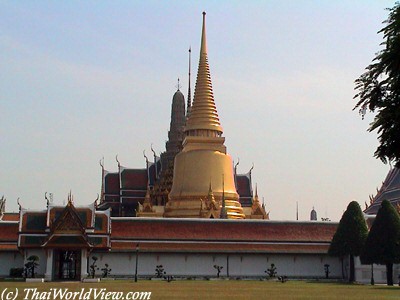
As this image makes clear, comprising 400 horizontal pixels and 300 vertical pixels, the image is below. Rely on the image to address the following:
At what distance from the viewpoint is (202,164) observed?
2638 inches

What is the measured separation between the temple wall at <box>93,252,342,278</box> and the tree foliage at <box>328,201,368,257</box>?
343cm

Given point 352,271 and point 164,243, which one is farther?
point 164,243

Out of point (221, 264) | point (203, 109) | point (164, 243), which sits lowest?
point (221, 264)

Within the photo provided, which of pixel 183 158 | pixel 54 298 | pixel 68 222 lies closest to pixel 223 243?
pixel 68 222

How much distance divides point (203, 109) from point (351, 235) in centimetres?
2453

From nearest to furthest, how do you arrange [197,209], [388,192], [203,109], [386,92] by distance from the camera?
[386,92] < [197,209] < [203,109] < [388,192]

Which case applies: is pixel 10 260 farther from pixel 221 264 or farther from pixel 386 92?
pixel 386 92

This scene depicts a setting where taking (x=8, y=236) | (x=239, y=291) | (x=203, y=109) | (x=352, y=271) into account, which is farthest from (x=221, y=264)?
(x=203, y=109)

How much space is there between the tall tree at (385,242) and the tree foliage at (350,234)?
219 cm

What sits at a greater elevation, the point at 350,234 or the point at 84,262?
the point at 350,234

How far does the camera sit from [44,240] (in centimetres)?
4722

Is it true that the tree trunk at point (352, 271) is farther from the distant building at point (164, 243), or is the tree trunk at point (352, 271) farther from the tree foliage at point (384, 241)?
the tree foliage at point (384, 241)

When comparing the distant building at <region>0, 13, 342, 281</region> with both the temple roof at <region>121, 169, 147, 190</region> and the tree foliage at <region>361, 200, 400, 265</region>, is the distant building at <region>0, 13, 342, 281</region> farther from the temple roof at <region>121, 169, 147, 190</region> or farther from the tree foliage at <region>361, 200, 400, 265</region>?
the temple roof at <region>121, 169, 147, 190</region>

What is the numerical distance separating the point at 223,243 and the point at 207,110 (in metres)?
19.7
